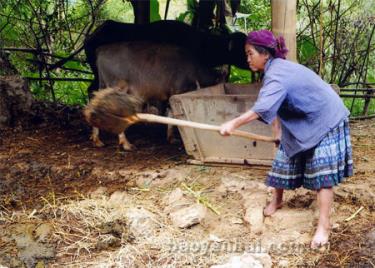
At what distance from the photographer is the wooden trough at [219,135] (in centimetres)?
523

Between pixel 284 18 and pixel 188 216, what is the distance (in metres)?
1.91

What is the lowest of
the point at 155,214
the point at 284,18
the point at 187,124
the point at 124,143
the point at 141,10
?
the point at 155,214

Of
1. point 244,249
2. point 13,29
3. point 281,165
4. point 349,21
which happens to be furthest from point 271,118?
point 13,29

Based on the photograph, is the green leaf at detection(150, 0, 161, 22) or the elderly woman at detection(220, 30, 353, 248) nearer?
the elderly woman at detection(220, 30, 353, 248)

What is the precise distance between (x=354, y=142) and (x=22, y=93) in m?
4.32

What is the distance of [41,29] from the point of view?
8695 millimetres

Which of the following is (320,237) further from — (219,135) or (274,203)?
(219,135)

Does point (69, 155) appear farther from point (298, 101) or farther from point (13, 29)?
point (13, 29)

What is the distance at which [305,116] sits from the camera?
376cm

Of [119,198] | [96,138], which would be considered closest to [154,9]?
[96,138]

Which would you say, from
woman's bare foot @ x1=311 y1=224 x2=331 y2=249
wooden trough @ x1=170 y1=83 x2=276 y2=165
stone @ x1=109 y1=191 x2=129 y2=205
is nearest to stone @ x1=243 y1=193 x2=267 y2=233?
woman's bare foot @ x1=311 y1=224 x2=331 y2=249

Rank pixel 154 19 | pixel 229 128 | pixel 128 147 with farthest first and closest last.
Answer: pixel 154 19, pixel 128 147, pixel 229 128

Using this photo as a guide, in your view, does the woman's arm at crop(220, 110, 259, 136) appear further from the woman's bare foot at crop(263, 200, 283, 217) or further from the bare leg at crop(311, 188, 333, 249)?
the woman's bare foot at crop(263, 200, 283, 217)

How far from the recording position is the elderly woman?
356 centimetres
